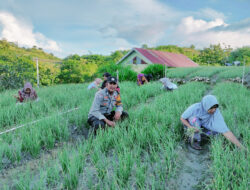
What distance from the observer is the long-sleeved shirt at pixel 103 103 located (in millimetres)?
2791

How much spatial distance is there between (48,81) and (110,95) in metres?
15.9

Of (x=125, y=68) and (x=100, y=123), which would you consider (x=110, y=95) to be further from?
(x=125, y=68)

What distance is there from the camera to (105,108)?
304cm

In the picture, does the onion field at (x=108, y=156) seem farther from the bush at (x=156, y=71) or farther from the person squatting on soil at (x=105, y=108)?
the bush at (x=156, y=71)

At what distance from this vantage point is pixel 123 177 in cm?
163

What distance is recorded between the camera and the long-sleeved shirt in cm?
279

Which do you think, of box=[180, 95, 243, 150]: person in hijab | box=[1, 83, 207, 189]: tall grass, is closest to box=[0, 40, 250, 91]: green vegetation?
box=[1, 83, 207, 189]: tall grass

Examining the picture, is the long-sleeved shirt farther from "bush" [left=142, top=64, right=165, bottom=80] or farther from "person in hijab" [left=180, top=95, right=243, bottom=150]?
"bush" [left=142, top=64, right=165, bottom=80]

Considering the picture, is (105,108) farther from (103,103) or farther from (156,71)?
(156,71)

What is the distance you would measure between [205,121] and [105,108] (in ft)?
5.28

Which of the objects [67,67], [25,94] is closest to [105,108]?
[25,94]

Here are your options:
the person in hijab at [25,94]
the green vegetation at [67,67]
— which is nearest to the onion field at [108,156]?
the person in hijab at [25,94]

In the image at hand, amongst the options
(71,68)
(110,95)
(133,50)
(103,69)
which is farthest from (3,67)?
(71,68)

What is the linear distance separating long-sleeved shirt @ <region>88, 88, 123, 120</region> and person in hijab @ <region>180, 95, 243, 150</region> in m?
1.20
